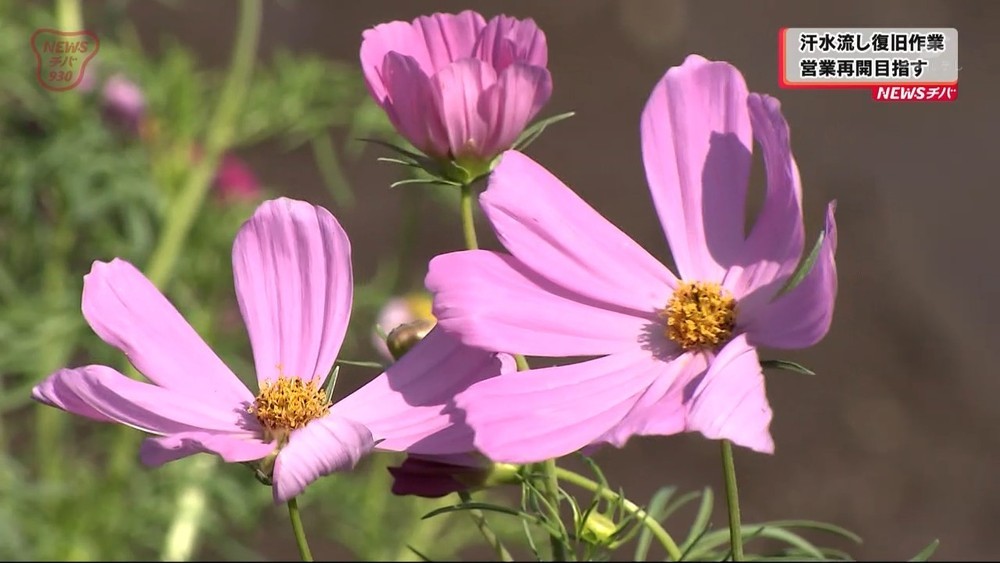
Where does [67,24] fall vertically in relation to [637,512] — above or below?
above

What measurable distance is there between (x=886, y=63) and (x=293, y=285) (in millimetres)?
330

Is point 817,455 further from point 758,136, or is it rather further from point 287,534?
point 758,136

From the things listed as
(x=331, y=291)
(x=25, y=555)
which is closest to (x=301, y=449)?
(x=331, y=291)

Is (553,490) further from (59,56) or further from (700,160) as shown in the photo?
(59,56)

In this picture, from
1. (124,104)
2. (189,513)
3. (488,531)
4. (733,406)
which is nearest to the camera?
(733,406)

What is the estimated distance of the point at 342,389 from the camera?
214 cm

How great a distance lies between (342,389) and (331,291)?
1.74 meters

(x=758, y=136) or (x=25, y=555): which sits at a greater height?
(x=758, y=136)

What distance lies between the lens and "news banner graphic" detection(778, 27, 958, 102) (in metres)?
0.59

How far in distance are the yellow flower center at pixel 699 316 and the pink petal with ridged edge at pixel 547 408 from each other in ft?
0.08

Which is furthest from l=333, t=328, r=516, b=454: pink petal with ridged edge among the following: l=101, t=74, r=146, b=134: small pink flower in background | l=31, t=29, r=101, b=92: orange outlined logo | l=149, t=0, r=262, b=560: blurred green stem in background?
l=101, t=74, r=146, b=134: small pink flower in background

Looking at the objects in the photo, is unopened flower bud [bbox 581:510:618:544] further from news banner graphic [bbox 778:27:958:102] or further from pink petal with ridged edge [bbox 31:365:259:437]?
news banner graphic [bbox 778:27:958:102]

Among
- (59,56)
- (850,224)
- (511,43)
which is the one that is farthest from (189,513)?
(850,224)

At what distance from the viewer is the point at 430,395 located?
395 mm
